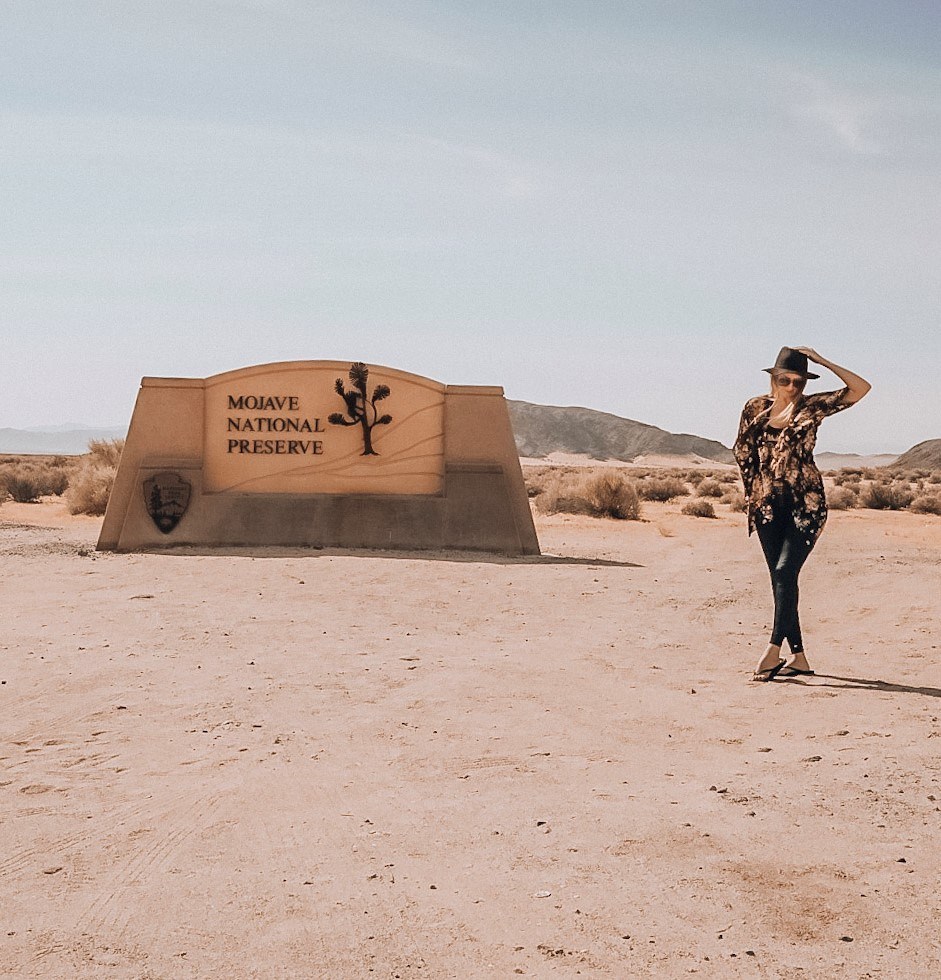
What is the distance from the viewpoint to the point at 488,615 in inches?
413

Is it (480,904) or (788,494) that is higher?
(788,494)

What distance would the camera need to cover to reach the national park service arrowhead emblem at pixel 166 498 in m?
15.7

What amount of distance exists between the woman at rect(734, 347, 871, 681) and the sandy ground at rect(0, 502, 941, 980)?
42 cm

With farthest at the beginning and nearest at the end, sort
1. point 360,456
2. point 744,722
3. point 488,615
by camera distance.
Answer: point 360,456
point 488,615
point 744,722

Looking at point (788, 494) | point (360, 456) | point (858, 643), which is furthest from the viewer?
point (360, 456)

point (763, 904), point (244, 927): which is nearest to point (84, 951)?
point (244, 927)

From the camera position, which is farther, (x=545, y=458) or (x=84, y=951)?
(x=545, y=458)

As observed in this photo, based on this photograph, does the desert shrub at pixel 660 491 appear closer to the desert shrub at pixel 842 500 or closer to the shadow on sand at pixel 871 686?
the desert shrub at pixel 842 500

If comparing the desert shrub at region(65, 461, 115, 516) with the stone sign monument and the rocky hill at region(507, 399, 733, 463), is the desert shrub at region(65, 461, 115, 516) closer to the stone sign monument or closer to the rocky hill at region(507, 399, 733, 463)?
the stone sign monument

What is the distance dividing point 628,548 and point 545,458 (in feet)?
360

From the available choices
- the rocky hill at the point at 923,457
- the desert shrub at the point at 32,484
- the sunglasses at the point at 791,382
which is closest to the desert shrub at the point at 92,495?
the desert shrub at the point at 32,484

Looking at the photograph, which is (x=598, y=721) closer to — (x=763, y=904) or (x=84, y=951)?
(x=763, y=904)

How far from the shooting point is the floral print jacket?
738 centimetres

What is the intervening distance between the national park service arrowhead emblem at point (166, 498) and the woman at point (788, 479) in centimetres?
1011
